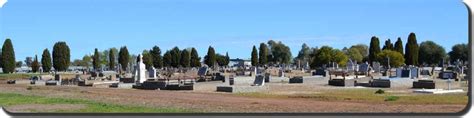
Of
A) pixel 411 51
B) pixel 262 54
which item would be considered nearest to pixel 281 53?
pixel 262 54

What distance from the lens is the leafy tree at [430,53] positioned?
258 ft

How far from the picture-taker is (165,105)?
48.1 feet

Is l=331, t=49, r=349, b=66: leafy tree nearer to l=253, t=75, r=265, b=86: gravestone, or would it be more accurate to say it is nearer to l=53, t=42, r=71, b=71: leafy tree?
l=53, t=42, r=71, b=71: leafy tree

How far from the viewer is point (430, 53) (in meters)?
79.4

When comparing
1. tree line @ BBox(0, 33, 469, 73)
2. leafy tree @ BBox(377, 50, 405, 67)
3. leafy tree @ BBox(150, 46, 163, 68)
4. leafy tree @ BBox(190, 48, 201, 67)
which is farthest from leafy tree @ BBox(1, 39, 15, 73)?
leafy tree @ BBox(377, 50, 405, 67)

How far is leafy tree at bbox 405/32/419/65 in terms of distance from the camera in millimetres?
67750

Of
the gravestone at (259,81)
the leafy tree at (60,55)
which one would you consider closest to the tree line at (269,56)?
the leafy tree at (60,55)

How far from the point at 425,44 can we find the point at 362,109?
70497 mm

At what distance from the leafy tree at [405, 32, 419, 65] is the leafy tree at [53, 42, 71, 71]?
38.1 m

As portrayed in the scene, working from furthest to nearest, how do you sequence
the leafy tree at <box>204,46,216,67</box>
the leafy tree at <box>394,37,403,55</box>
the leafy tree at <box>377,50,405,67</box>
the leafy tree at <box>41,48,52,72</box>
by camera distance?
1. the leafy tree at <box>204,46,216,67</box>
2. the leafy tree at <box>394,37,403,55</box>
3. the leafy tree at <box>41,48,52,72</box>
4. the leafy tree at <box>377,50,405,67</box>

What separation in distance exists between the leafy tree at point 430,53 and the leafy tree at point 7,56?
4913 cm

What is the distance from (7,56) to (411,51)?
42.6 metres

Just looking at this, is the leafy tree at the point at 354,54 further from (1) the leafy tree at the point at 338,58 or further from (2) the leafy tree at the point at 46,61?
(2) the leafy tree at the point at 46,61

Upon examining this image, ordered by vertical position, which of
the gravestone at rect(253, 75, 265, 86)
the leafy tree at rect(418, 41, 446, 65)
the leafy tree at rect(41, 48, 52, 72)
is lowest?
the gravestone at rect(253, 75, 265, 86)
